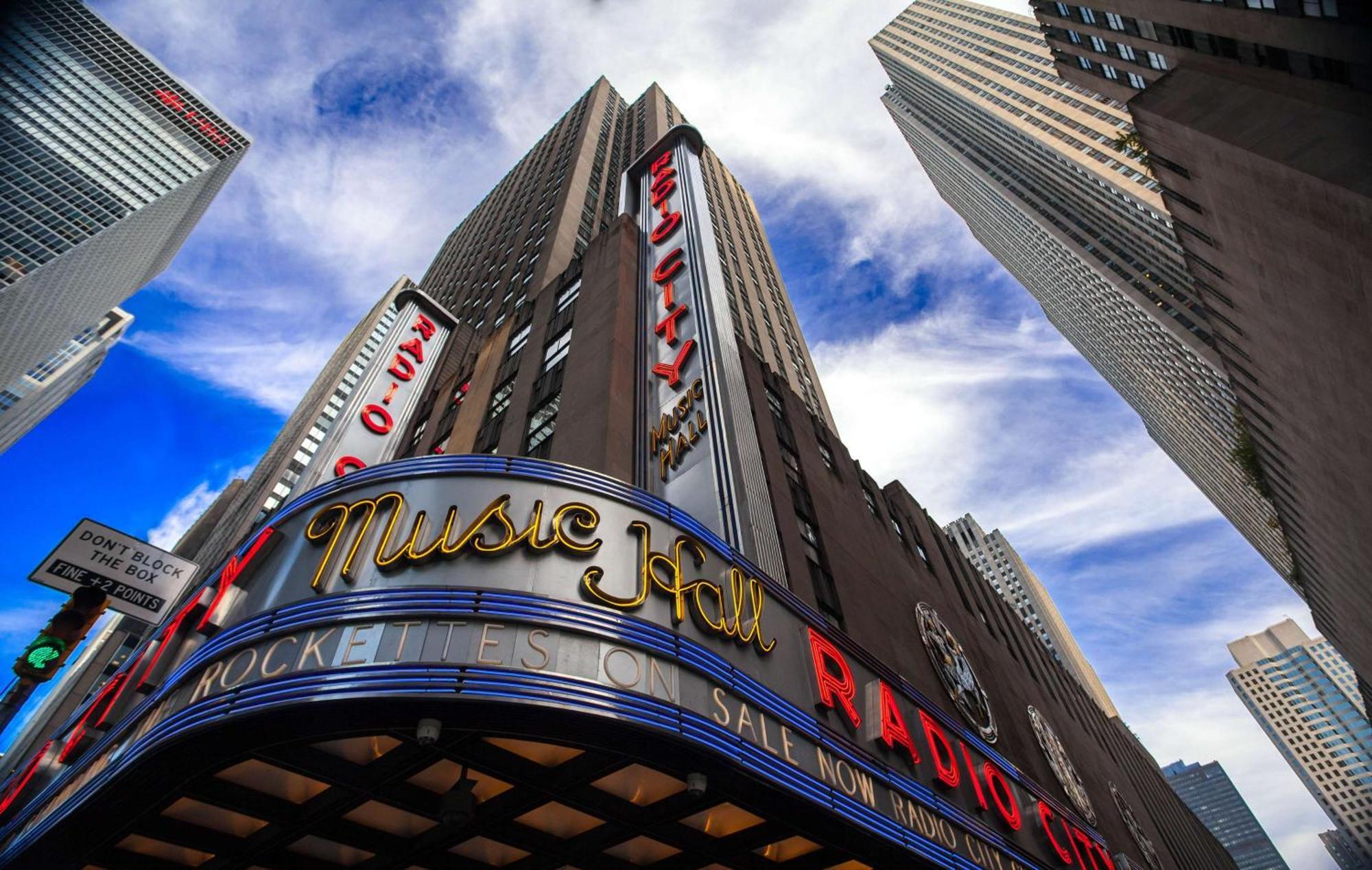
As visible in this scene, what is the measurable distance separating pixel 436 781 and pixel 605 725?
12.1 ft

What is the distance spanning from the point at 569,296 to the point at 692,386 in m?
15.7

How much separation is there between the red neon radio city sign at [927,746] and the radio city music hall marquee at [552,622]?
74 mm

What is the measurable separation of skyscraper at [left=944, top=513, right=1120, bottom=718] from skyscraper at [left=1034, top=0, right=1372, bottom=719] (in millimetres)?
142293

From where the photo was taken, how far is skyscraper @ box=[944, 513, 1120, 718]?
17400 cm

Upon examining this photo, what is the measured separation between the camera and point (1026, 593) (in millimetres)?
177125

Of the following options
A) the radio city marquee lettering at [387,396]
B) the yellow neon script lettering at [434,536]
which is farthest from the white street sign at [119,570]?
the radio city marquee lettering at [387,396]

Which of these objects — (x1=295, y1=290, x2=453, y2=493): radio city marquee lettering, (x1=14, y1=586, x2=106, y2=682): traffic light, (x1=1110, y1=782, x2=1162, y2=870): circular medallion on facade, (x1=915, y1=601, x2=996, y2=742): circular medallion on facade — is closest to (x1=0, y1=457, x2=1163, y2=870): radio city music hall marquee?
(x1=14, y1=586, x2=106, y2=682): traffic light

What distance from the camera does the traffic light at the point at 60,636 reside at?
312 inches

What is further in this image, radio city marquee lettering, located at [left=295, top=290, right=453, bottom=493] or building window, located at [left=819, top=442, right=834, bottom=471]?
building window, located at [left=819, top=442, right=834, bottom=471]

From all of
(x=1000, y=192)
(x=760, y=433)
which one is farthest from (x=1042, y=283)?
(x=760, y=433)

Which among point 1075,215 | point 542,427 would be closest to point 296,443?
point 542,427

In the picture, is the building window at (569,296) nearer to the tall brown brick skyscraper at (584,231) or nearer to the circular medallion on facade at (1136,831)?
the tall brown brick skyscraper at (584,231)

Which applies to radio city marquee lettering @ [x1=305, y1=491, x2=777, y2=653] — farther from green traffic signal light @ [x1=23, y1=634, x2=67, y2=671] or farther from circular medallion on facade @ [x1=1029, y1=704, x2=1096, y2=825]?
circular medallion on facade @ [x1=1029, y1=704, x2=1096, y2=825]

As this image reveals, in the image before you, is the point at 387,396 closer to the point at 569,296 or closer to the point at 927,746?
the point at 569,296
